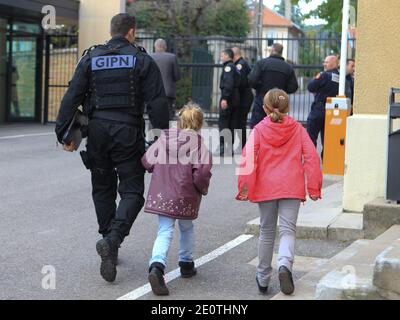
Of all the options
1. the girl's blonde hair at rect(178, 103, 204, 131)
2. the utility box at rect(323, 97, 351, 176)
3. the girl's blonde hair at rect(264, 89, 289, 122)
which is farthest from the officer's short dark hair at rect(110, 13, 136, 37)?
the utility box at rect(323, 97, 351, 176)

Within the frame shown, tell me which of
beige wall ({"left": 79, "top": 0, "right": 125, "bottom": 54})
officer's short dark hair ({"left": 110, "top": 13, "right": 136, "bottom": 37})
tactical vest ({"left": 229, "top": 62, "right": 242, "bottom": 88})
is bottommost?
tactical vest ({"left": 229, "top": 62, "right": 242, "bottom": 88})

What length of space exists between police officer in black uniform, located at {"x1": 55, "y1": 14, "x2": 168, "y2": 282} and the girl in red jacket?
32.7 inches

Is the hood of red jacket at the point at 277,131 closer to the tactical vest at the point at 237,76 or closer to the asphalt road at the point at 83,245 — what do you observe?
the asphalt road at the point at 83,245

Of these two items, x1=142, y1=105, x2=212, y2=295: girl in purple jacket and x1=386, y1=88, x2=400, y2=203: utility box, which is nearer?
x1=142, y1=105, x2=212, y2=295: girl in purple jacket

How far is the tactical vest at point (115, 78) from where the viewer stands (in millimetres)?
5793

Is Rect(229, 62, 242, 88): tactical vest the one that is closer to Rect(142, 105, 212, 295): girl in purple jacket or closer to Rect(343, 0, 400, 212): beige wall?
Rect(343, 0, 400, 212): beige wall

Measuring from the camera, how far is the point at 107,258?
552cm

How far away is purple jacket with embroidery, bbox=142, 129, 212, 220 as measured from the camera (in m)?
5.48

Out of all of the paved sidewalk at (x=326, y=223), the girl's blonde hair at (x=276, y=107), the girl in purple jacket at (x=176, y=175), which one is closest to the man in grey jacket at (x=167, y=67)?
the paved sidewalk at (x=326, y=223)

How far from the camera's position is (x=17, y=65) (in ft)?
65.1

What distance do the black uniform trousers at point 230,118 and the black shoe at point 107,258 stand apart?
7827mm

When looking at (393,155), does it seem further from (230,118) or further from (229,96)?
(230,118)
